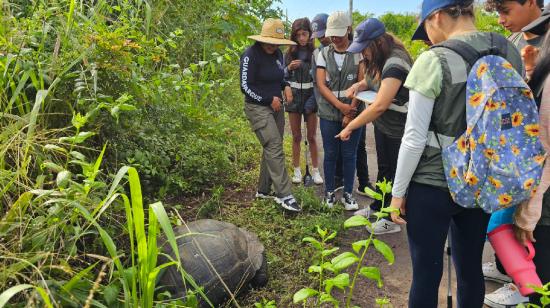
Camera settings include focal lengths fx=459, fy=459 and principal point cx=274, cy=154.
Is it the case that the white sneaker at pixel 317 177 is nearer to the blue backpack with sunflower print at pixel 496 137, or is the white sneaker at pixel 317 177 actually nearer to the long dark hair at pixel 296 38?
the long dark hair at pixel 296 38

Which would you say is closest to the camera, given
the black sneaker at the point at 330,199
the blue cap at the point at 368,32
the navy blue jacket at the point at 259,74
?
the blue cap at the point at 368,32

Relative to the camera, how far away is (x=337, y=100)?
3.95 meters

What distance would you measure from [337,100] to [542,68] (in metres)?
2.06

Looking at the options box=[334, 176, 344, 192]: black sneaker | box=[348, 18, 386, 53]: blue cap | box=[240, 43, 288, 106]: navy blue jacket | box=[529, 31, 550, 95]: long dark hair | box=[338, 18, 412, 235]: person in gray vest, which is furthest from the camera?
box=[334, 176, 344, 192]: black sneaker

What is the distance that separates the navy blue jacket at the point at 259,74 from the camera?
12.8 feet

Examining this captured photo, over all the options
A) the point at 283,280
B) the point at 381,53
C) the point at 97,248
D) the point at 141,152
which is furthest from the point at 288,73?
the point at 97,248

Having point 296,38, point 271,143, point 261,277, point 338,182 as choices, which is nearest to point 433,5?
point 261,277

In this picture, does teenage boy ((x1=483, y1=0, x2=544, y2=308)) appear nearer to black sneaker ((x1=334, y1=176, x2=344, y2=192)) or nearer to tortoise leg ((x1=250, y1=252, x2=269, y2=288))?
tortoise leg ((x1=250, y1=252, x2=269, y2=288))

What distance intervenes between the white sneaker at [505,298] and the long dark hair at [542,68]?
1.38 metres

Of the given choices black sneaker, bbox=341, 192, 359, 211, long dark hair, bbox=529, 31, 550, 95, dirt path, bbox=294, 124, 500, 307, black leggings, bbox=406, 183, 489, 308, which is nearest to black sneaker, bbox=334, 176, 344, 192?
black sneaker, bbox=341, 192, 359, 211

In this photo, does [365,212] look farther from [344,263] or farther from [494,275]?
[344,263]

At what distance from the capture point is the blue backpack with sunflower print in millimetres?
1796

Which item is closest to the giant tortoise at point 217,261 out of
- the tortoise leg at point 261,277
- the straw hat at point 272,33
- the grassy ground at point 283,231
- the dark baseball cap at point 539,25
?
the tortoise leg at point 261,277

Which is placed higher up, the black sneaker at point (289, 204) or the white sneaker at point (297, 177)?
the black sneaker at point (289, 204)
